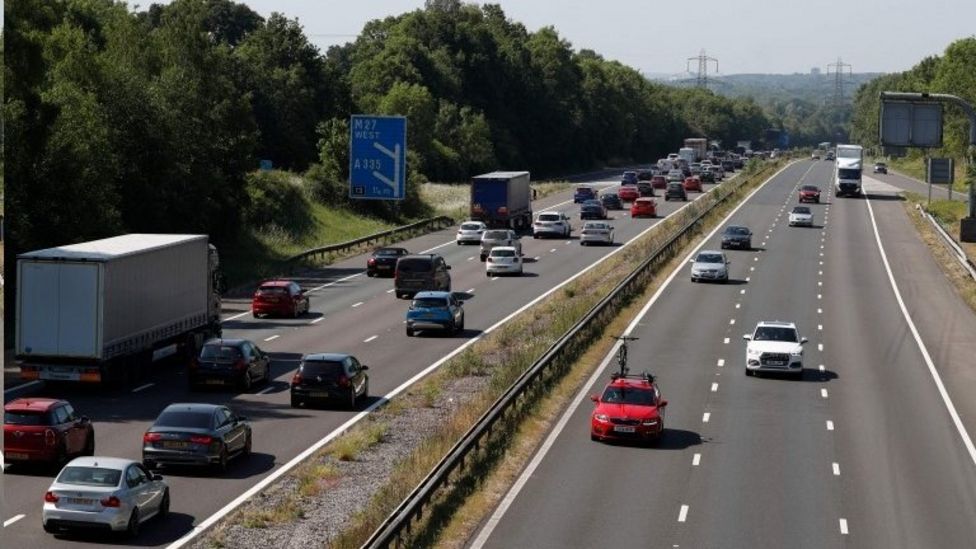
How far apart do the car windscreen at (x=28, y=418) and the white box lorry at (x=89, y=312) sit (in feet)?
30.7

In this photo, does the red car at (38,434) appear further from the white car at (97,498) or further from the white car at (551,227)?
the white car at (551,227)

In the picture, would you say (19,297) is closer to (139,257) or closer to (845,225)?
(139,257)

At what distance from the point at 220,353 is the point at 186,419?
410 inches

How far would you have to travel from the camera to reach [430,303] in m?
52.8

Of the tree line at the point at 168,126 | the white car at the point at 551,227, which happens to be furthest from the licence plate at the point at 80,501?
the white car at the point at 551,227

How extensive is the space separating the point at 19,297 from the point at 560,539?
1849 centimetres

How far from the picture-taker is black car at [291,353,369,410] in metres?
38.1

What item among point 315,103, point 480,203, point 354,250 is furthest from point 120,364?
point 315,103

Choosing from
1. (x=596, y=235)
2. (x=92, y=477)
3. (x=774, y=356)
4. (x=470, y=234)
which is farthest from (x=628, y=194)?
(x=92, y=477)

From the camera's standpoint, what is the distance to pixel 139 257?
4128 centimetres

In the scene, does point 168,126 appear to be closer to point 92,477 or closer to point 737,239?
point 737,239

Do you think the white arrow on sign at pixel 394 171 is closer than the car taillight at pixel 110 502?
No

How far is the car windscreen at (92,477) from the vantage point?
24.3 meters

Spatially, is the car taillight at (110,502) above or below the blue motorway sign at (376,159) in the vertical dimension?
below
